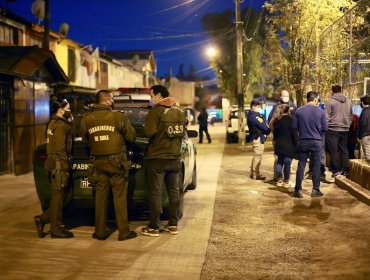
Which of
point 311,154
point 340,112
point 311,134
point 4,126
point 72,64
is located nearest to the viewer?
point 311,134

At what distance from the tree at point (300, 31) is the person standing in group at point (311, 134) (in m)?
6.53

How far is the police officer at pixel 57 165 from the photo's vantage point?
637 centimetres

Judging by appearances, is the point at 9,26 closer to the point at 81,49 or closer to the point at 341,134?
the point at 81,49

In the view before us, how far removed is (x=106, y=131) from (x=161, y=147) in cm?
72

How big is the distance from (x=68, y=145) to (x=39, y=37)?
15.1 meters

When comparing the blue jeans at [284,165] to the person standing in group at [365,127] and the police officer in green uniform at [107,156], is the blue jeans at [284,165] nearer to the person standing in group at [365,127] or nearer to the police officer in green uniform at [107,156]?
the person standing in group at [365,127]

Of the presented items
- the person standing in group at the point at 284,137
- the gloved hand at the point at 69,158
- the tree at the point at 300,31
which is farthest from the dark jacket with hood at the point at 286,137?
the tree at the point at 300,31

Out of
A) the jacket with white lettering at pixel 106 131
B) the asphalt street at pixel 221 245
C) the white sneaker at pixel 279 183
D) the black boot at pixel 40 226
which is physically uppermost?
the jacket with white lettering at pixel 106 131

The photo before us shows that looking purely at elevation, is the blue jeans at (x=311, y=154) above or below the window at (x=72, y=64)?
below

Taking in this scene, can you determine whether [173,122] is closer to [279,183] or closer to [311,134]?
[311,134]

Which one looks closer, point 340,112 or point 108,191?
point 108,191

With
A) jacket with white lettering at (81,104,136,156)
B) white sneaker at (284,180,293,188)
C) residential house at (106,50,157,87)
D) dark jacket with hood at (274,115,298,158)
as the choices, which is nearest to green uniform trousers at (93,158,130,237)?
jacket with white lettering at (81,104,136,156)

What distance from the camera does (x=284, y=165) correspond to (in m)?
9.90

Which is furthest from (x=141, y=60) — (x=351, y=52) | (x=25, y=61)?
(x=351, y=52)
